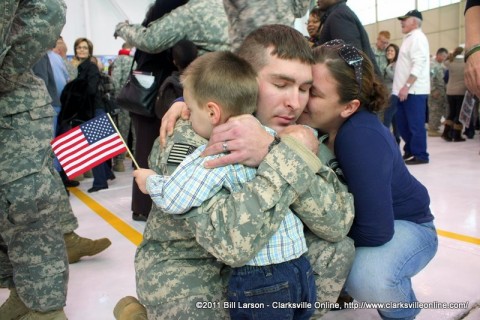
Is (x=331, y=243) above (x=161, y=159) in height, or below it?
below

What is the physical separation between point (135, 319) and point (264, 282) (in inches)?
21.8

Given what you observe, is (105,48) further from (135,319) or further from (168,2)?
(135,319)

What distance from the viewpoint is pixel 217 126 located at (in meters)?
1.22

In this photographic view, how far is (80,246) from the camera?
8.65 ft

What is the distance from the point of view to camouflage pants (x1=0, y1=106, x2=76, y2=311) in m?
1.67

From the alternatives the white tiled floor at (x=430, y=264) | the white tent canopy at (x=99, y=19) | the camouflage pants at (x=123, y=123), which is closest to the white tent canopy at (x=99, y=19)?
the white tent canopy at (x=99, y=19)

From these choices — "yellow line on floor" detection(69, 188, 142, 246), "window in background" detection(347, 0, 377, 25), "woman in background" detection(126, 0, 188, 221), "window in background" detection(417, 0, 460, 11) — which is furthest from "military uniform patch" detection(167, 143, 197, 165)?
"window in background" detection(347, 0, 377, 25)

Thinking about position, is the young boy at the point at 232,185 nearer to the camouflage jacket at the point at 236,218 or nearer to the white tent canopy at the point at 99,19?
the camouflage jacket at the point at 236,218

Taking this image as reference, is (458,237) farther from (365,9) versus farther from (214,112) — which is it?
(365,9)

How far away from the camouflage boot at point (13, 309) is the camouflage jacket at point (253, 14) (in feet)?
4.97

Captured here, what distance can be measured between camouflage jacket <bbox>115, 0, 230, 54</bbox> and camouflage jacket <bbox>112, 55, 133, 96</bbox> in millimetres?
3373

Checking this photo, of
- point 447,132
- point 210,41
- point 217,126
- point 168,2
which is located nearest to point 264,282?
point 217,126

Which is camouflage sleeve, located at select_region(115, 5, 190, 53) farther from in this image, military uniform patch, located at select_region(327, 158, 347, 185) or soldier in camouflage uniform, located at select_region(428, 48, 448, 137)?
soldier in camouflage uniform, located at select_region(428, 48, 448, 137)

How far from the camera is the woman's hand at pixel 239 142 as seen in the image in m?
1.16
